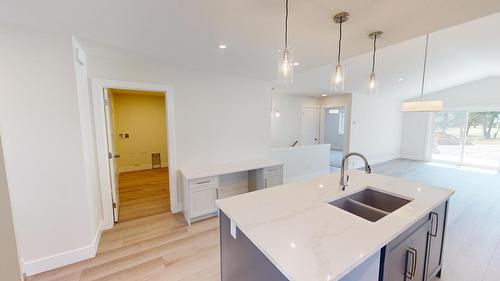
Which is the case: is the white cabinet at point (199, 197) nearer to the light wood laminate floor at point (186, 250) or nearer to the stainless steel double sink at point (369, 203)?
the light wood laminate floor at point (186, 250)

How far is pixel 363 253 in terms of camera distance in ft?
3.02

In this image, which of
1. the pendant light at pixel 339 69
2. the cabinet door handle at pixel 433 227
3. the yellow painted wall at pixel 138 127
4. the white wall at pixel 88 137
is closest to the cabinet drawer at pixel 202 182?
the white wall at pixel 88 137

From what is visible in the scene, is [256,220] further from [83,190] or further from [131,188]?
[131,188]

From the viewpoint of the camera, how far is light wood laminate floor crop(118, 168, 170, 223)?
10.3ft

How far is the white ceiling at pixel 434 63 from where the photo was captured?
122 inches

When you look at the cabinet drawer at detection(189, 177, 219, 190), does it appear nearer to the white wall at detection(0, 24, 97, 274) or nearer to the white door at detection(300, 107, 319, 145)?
the white wall at detection(0, 24, 97, 274)

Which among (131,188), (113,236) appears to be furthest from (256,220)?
(131,188)

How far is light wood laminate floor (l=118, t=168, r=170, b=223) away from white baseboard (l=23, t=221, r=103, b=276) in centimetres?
78

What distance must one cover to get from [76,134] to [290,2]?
7.59 feet

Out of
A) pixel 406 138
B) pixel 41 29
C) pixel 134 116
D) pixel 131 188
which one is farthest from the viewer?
pixel 406 138

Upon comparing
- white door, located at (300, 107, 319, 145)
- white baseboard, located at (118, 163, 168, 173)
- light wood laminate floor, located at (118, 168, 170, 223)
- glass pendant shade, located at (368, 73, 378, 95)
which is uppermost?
glass pendant shade, located at (368, 73, 378, 95)

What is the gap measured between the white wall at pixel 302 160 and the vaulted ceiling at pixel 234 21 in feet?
8.46

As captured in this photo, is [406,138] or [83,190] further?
[406,138]

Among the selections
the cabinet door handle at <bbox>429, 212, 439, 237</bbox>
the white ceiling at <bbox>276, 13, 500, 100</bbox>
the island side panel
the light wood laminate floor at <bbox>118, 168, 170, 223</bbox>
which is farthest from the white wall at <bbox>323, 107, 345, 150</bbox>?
the island side panel
